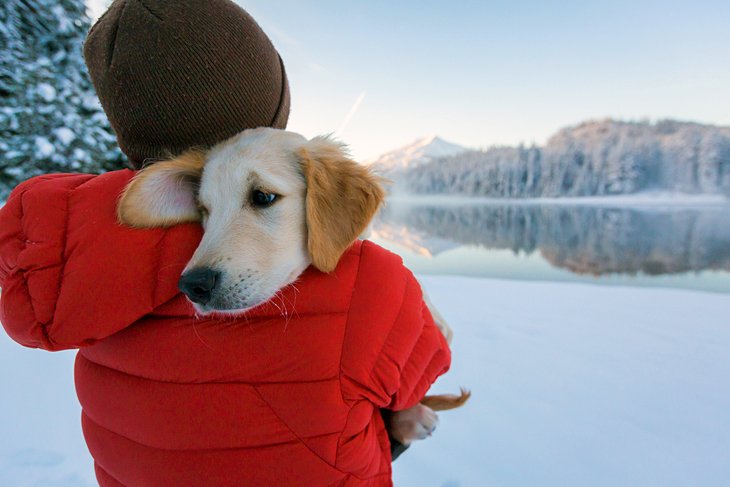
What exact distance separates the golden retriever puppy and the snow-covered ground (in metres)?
1.43

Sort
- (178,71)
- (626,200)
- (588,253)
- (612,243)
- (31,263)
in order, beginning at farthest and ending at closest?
(626,200)
(612,243)
(588,253)
(178,71)
(31,263)

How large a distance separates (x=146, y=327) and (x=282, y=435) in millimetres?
472

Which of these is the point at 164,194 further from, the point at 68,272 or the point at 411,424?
the point at 411,424

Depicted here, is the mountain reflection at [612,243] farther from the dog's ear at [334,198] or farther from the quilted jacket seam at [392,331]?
the quilted jacket seam at [392,331]

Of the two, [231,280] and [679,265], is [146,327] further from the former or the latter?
[679,265]

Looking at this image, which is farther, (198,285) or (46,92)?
(46,92)

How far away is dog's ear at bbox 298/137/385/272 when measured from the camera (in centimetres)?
126

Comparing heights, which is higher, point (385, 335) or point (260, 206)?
point (260, 206)

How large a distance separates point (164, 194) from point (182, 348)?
518mm

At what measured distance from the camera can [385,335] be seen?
3.47ft

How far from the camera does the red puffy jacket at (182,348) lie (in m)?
0.91

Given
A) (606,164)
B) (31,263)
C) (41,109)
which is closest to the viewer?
(31,263)

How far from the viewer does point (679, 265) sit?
1327 centimetres

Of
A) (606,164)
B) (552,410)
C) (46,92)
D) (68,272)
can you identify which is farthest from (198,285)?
(606,164)
